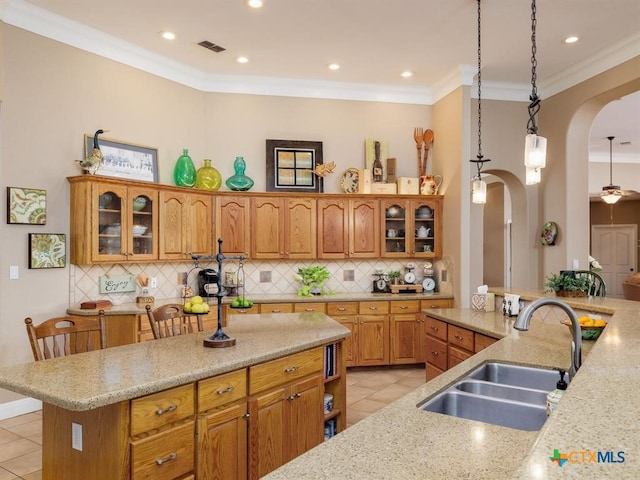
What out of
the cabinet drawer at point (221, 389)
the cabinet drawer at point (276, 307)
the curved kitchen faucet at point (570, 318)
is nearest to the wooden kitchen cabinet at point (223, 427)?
the cabinet drawer at point (221, 389)

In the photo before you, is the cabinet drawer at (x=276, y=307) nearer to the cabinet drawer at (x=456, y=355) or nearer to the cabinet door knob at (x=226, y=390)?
the cabinet drawer at (x=456, y=355)

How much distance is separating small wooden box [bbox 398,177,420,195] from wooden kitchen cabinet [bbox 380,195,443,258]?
0.09 m

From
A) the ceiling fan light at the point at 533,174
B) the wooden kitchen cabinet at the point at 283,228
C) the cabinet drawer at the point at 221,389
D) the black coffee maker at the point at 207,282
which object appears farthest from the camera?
the wooden kitchen cabinet at the point at 283,228

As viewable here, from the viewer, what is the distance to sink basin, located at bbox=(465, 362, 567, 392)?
2.45 meters

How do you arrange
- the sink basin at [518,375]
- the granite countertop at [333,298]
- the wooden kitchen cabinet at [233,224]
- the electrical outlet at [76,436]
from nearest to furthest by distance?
the electrical outlet at [76,436] < the sink basin at [518,375] < the granite countertop at [333,298] < the wooden kitchen cabinet at [233,224]

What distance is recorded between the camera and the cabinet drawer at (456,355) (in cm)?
370

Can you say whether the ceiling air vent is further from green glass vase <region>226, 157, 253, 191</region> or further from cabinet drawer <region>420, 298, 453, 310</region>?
cabinet drawer <region>420, 298, 453, 310</region>

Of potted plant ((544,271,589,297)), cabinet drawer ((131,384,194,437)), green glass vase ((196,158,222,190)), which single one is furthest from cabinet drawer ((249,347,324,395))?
green glass vase ((196,158,222,190))

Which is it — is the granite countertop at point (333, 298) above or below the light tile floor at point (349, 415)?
above

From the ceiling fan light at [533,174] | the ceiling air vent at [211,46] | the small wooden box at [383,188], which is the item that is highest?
the ceiling air vent at [211,46]

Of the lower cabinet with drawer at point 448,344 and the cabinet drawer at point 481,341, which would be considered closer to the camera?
the cabinet drawer at point 481,341

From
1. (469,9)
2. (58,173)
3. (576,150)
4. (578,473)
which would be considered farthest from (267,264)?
(578,473)

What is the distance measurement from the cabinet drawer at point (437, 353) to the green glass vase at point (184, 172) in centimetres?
308

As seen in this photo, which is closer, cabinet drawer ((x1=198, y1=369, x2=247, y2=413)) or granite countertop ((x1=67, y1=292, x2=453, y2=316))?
cabinet drawer ((x1=198, y1=369, x2=247, y2=413))
